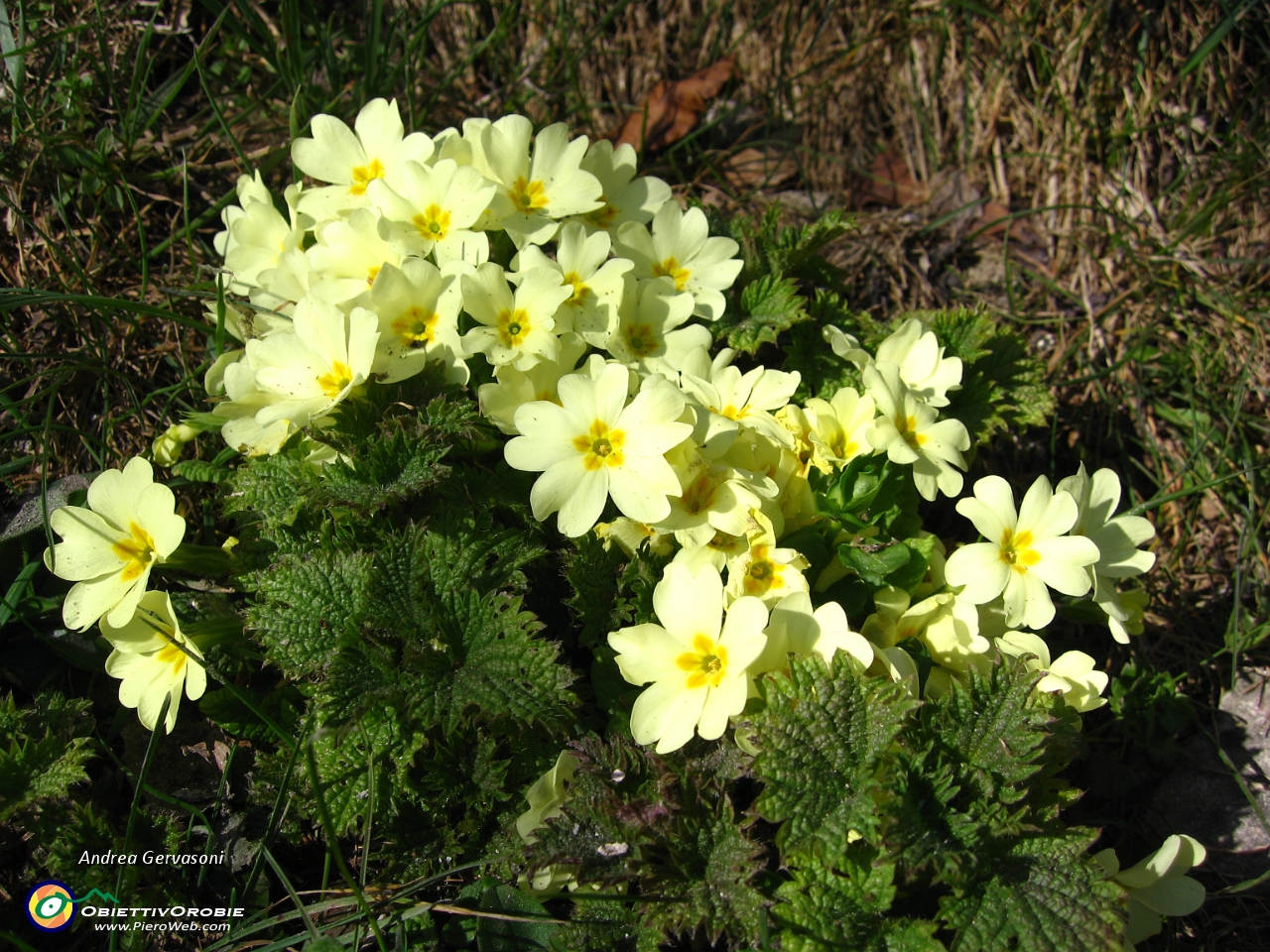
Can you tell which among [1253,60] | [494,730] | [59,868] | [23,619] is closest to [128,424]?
[23,619]

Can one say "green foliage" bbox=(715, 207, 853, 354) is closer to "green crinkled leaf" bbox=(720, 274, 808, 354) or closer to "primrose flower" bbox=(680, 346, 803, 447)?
"green crinkled leaf" bbox=(720, 274, 808, 354)

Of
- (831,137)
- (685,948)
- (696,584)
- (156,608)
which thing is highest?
(831,137)

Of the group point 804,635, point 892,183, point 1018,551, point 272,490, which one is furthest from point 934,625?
point 892,183

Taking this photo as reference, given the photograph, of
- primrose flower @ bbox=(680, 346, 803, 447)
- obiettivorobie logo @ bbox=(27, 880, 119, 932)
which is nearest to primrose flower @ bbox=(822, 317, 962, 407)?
primrose flower @ bbox=(680, 346, 803, 447)

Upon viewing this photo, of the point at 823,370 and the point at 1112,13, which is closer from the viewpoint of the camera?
the point at 823,370

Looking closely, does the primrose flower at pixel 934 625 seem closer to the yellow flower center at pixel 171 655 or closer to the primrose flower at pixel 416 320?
the primrose flower at pixel 416 320

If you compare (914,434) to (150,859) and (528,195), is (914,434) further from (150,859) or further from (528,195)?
(150,859)

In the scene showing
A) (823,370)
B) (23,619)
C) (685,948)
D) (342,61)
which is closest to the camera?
(685,948)

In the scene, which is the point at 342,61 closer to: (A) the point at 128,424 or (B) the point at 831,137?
(A) the point at 128,424
